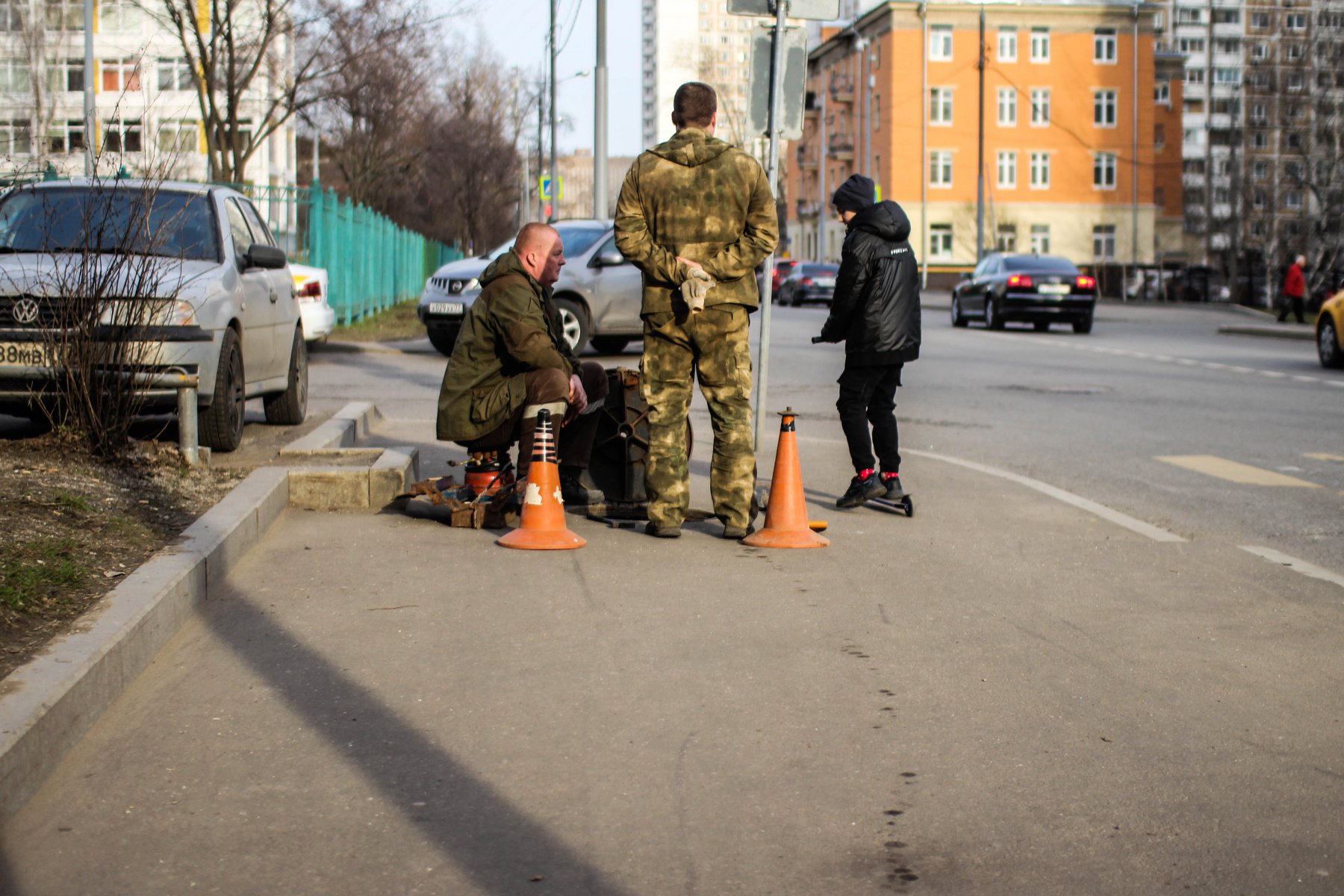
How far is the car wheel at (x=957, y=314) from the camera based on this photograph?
113ft

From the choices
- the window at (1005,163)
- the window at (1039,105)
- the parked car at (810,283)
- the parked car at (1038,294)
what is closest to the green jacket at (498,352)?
the parked car at (1038,294)

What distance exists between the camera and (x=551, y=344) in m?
7.87

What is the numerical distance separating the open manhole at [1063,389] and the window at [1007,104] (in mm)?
67374

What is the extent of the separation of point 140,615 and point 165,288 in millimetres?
5015

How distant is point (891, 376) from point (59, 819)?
18.8ft

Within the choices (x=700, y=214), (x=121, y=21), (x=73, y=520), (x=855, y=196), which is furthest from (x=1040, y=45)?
(x=73, y=520)

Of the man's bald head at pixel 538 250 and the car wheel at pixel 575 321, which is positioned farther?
the car wheel at pixel 575 321

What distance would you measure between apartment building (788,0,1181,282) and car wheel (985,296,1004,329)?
47931 millimetres

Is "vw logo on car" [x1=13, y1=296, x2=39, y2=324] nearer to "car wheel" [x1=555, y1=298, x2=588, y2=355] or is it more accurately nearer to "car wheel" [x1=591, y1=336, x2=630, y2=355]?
"car wheel" [x1=555, y1=298, x2=588, y2=355]

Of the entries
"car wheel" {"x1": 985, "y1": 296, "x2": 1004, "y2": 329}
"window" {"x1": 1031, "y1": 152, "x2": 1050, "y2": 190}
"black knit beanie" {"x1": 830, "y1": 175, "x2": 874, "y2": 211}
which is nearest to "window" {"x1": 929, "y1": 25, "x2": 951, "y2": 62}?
"window" {"x1": 1031, "y1": 152, "x2": 1050, "y2": 190}

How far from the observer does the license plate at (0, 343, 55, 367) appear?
8602 millimetres

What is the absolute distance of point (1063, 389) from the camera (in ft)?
58.3

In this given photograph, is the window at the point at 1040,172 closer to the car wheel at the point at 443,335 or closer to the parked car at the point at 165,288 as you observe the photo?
the car wheel at the point at 443,335

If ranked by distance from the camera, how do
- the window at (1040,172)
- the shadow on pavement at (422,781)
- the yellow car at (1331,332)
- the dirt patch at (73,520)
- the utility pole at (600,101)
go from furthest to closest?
1. the window at (1040,172)
2. the utility pole at (600,101)
3. the yellow car at (1331,332)
4. the dirt patch at (73,520)
5. the shadow on pavement at (422,781)
